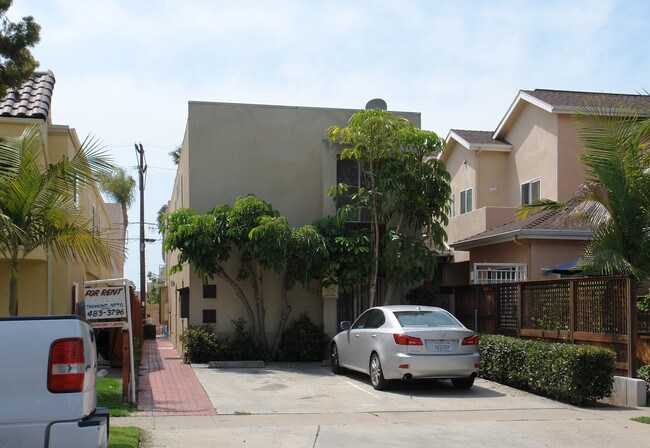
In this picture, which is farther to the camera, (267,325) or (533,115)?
(533,115)

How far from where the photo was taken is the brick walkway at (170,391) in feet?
36.7

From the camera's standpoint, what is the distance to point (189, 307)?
18266 millimetres

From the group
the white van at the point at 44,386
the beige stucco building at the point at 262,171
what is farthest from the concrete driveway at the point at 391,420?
the beige stucco building at the point at 262,171

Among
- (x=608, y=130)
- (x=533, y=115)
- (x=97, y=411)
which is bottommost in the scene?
(x=97, y=411)

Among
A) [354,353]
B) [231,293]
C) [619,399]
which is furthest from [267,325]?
[619,399]

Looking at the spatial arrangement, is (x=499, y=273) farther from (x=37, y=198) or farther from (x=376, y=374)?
(x=37, y=198)

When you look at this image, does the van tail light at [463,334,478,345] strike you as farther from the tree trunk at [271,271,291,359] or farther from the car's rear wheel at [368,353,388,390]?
the tree trunk at [271,271,291,359]

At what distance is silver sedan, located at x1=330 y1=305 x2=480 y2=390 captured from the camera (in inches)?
487

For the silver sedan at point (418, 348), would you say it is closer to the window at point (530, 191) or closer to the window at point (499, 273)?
the window at point (499, 273)

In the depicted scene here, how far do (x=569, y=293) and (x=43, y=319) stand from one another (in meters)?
9.86

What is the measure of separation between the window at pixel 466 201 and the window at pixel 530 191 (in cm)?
234

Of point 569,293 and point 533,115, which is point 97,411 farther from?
point 533,115

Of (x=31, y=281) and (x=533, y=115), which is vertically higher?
(x=533, y=115)

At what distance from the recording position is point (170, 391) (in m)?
13.3
